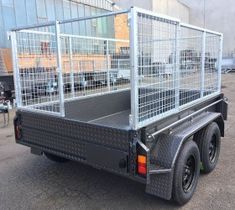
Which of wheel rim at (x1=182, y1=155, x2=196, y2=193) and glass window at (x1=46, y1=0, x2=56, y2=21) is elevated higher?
glass window at (x1=46, y1=0, x2=56, y2=21)

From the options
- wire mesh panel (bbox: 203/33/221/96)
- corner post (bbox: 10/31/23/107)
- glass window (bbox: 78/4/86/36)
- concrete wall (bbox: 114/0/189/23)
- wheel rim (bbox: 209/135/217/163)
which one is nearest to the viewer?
corner post (bbox: 10/31/23/107)

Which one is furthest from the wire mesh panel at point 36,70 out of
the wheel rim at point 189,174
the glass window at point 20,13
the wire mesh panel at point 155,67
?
the glass window at point 20,13

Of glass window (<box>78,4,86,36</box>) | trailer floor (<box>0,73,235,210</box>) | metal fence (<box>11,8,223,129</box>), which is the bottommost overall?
trailer floor (<box>0,73,235,210</box>)

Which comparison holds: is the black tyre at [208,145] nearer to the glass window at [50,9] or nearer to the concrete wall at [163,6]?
the glass window at [50,9]

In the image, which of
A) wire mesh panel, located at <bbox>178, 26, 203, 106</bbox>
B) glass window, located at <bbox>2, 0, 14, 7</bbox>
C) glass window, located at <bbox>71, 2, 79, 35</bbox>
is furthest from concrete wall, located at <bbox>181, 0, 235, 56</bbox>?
wire mesh panel, located at <bbox>178, 26, 203, 106</bbox>

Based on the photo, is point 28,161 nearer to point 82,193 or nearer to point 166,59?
point 82,193

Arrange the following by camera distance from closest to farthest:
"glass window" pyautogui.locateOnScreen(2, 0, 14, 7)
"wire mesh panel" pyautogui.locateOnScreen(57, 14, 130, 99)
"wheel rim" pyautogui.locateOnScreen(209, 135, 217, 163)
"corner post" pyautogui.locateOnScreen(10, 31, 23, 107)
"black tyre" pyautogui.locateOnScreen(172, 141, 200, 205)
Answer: "black tyre" pyautogui.locateOnScreen(172, 141, 200, 205) → "corner post" pyautogui.locateOnScreen(10, 31, 23, 107) → "wheel rim" pyautogui.locateOnScreen(209, 135, 217, 163) → "wire mesh panel" pyautogui.locateOnScreen(57, 14, 130, 99) → "glass window" pyautogui.locateOnScreen(2, 0, 14, 7)

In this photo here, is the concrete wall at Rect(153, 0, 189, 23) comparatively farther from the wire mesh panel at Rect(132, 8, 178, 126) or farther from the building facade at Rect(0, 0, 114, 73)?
the wire mesh panel at Rect(132, 8, 178, 126)

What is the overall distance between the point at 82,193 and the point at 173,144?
1287 mm

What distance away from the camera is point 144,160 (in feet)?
8.03

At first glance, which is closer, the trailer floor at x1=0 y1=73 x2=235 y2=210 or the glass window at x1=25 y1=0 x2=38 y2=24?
the trailer floor at x1=0 y1=73 x2=235 y2=210

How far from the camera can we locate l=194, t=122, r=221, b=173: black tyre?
3533 mm

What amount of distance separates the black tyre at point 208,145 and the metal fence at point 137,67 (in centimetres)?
44

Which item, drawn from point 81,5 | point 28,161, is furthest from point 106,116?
point 81,5
